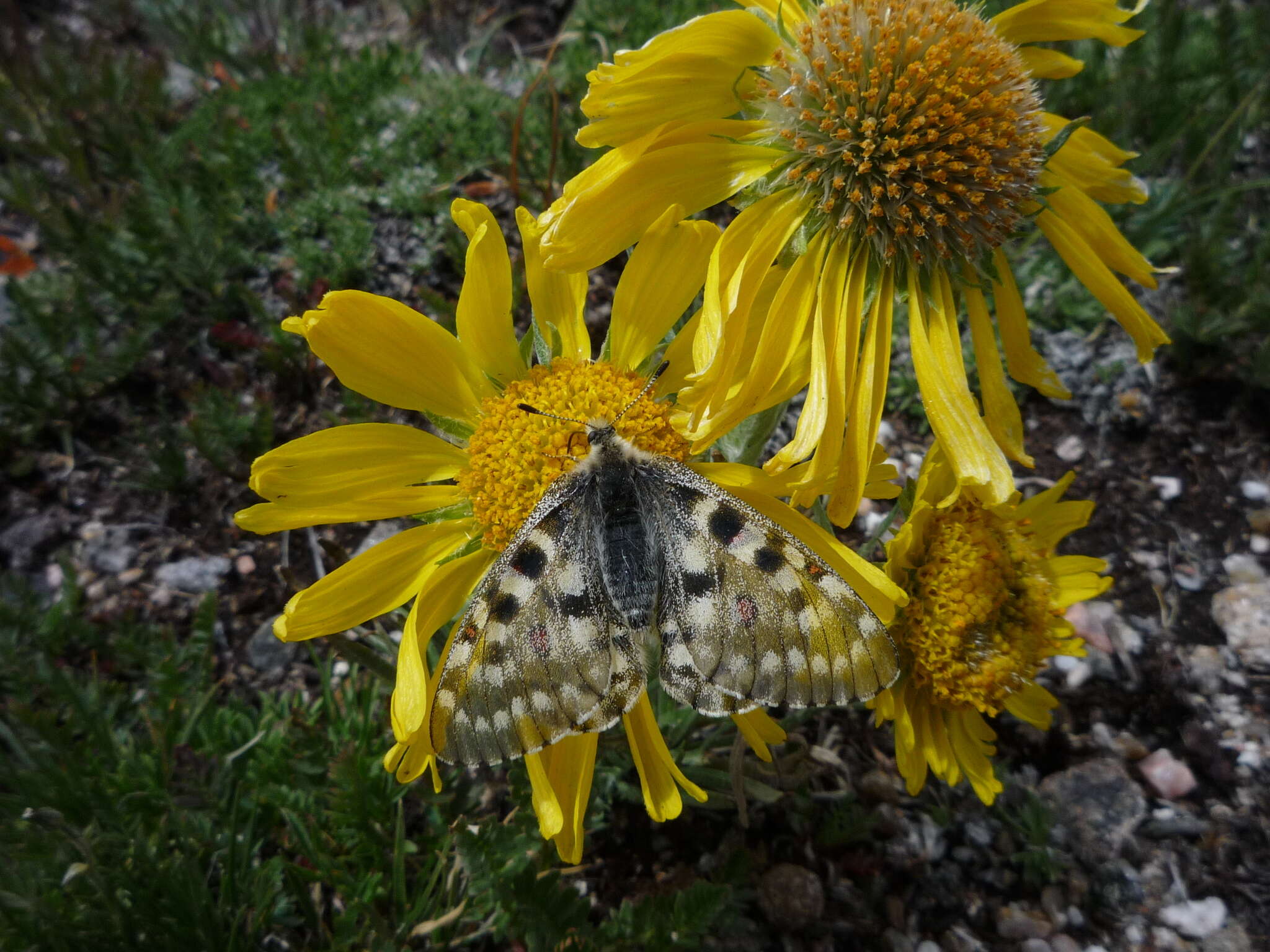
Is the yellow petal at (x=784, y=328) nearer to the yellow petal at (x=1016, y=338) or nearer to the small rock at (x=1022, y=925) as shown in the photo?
the yellow petal at (x=1016, y=338)

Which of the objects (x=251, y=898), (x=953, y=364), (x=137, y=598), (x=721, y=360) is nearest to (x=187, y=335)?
(x=137, y=598)

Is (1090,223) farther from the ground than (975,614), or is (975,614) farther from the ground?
(1090,223)

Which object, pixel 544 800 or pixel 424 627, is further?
pixel 424 627

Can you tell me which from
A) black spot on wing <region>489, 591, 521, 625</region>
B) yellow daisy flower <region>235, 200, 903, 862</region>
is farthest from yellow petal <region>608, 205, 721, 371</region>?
black spot on wing <region>489, 591, 521, 625</region>

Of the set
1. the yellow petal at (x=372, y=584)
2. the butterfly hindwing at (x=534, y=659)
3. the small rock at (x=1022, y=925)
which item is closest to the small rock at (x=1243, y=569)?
the small rock at (x=1022, y=925)

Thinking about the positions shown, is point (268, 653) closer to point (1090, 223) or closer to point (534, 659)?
point (534, 659)

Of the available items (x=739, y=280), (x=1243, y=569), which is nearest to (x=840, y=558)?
(x=739, y=280)

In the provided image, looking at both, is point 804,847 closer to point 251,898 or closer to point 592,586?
point 592,586
